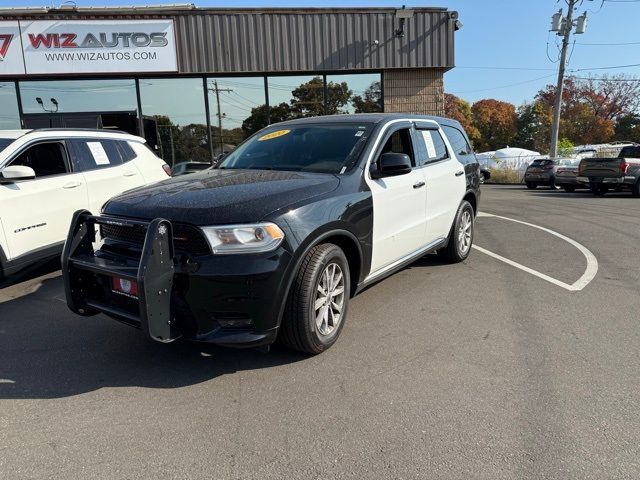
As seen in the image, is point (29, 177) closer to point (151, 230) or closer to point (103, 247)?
point (103, 247)

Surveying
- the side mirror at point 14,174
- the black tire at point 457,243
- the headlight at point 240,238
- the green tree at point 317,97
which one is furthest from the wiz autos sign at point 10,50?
the headlight at point 240,238

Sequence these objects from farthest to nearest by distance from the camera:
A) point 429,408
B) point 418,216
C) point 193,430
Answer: point 418,216 → point 429,408 → point 193,430

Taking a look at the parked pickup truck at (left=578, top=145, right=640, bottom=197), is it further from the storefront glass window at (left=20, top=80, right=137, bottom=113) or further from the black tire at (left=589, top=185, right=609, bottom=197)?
the storefront glass window at (left=20, top=80, right=137, bottom=113)

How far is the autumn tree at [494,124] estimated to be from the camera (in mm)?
72500

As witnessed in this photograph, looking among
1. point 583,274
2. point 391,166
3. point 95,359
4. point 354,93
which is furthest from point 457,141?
point 354,93

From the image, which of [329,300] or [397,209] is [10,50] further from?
[329,300]

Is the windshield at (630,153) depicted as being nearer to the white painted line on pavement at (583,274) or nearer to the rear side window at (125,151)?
the white painted line on pavement at (583,274)

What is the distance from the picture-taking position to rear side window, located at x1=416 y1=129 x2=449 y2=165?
5180 mm

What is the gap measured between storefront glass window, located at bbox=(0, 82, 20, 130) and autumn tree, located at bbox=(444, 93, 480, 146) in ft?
191

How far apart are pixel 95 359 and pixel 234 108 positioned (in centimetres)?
1043

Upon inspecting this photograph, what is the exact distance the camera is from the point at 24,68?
1159 centimetres

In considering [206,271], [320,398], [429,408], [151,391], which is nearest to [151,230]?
[206,271]

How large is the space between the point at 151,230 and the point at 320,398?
145cm

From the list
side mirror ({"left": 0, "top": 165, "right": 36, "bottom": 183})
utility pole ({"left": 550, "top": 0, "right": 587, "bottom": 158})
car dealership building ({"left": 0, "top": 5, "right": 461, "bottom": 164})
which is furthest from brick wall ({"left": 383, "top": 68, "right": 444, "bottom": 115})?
utility pole ({"left": 550, "top": 0, "right": 587, "bottom": 158})
